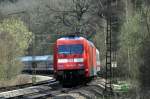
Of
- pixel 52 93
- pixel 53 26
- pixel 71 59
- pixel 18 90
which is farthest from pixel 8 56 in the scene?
pixel 53 26

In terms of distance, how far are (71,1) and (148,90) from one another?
5557cm

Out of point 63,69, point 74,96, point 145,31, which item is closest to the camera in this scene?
point 74,96

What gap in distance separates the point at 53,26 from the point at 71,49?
41.9 m

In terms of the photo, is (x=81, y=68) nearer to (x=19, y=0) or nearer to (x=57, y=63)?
(x=57, y=63)

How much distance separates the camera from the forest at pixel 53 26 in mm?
45503

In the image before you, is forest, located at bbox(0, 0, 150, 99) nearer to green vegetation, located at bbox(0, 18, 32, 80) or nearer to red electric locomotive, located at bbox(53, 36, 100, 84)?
green vegetation, located at bbox(0, 18, 32, 80)

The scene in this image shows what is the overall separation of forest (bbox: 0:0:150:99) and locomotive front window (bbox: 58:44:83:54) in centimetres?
397

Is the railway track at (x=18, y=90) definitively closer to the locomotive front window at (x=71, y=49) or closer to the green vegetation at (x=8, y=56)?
the locomotive front window at (x=71, y=49)

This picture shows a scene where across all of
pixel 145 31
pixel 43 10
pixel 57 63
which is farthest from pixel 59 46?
pixel 43 10

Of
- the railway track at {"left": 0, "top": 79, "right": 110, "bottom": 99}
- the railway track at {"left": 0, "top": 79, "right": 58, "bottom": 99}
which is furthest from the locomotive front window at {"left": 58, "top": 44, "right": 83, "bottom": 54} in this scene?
the railway track at {"left": 0, "top": 79, "right": 110, "bottom": 99}

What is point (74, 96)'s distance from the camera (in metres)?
23.4

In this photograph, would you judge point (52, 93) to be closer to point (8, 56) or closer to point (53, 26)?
point (8, 56)

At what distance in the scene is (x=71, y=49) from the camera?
31453mm

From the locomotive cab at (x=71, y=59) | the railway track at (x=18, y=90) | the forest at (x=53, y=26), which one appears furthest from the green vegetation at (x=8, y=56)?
the locomotive cab at (x=71, y=59)
